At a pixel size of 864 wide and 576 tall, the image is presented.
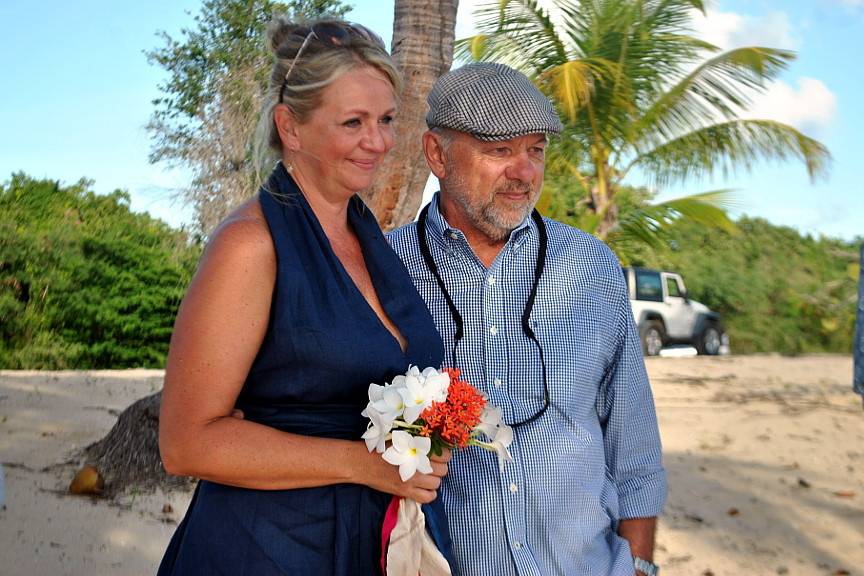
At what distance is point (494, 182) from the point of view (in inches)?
115

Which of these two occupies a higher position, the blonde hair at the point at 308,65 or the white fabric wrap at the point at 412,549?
the blonde hair at the point at 308,65

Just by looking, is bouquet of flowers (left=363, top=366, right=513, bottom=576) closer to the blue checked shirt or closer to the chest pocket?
the blue checked shirt

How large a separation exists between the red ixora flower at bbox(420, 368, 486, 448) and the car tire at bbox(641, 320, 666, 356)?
70.3 feet

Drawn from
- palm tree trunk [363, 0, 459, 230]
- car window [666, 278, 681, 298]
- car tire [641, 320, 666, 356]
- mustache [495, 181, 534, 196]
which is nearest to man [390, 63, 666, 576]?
mustache [495, 181, 534, 196]

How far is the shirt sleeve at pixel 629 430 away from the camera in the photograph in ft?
9.70

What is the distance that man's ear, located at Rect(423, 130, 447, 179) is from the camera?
304 cm

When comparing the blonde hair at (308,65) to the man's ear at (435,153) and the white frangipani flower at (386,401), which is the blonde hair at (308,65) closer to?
the man's ear at (435,153)

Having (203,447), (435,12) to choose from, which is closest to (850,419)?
(435,12)

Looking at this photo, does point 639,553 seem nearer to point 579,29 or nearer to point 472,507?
point 472,507

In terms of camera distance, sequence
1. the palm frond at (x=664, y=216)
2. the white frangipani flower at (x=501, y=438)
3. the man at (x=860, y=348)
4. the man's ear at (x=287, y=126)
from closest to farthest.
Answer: the white frangipani flower at (x=501, y=438) → the man's ear at (x=287, y=126) → the man at (x=860, y=348) → the palm frond at (x=664, y=216)

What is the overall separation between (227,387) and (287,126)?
0.73 m

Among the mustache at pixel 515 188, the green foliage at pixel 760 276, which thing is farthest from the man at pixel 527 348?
the green foliage at pixel 760 276

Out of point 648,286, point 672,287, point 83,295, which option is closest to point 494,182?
point 83,295

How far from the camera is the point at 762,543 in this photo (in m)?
8.30
